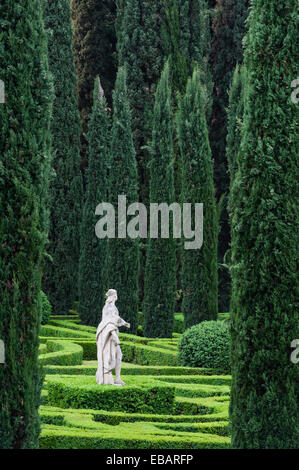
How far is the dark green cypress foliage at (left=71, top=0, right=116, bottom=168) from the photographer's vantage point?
30047 millimetres

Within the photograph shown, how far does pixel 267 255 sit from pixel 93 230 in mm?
16109

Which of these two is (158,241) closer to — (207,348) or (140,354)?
(140,354)

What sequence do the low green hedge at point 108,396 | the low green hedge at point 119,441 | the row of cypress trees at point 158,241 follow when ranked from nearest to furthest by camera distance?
the low green hedge at point 119,441, the low green hedge at point 108,396, the row of cypress trees at point 158,241

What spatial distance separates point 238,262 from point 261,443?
5.51 feet

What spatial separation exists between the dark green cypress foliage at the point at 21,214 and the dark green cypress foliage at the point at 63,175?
17.5m

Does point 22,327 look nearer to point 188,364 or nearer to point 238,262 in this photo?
point 238,262

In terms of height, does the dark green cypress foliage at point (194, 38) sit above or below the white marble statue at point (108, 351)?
above

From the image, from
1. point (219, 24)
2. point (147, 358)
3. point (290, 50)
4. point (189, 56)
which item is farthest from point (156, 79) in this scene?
point (290, 50)

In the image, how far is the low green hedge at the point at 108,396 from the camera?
38.7ft

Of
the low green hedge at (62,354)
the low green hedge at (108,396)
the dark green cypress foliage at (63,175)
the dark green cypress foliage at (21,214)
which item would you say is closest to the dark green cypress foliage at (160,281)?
the low green hedge at (62,354)

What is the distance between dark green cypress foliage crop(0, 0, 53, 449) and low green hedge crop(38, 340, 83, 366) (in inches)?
291

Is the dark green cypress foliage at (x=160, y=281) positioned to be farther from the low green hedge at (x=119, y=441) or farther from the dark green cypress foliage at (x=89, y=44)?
the low green hedge at (x=119, y=441)

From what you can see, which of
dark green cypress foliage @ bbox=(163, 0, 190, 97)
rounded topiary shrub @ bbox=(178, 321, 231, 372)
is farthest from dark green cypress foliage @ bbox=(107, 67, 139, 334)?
rounded topiary shrub @ bbox=(178, 321, 231, 372)

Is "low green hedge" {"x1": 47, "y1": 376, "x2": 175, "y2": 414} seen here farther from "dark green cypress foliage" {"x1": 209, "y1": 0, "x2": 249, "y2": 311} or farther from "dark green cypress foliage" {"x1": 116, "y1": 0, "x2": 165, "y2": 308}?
"dark green cypress foliage" {"x1": 209, "y1": 0, "x2": 249, "y2": 311}
